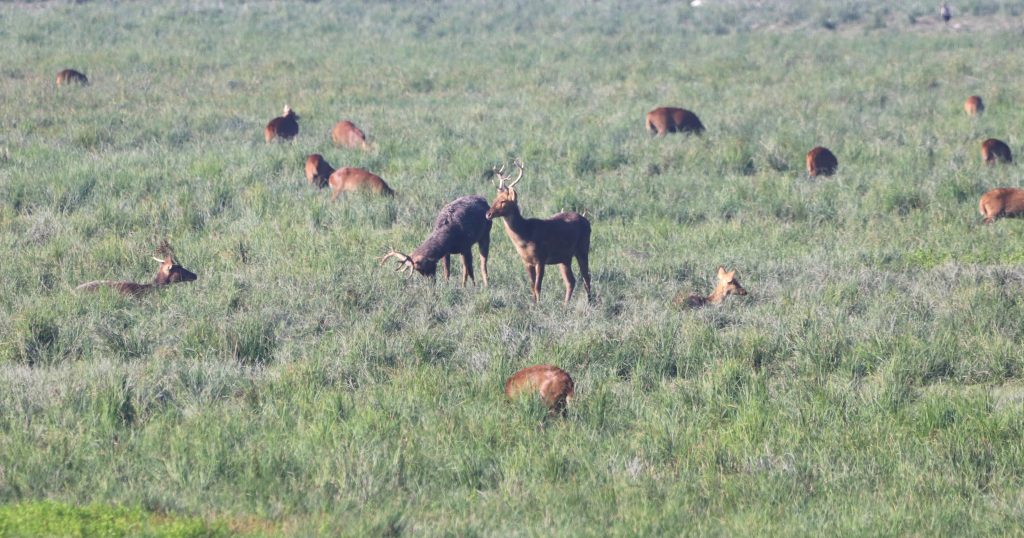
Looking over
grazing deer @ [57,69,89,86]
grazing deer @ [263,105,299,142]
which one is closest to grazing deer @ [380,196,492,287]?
grazing deer @ [263,105,299,142]

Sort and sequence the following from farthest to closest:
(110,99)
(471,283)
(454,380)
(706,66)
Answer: (706,66), (110,99), (471,283), (454,380)

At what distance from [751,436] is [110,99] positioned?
16.8 m

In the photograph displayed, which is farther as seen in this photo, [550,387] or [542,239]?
[542,239]

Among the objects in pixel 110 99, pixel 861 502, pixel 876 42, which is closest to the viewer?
pixel 861 502

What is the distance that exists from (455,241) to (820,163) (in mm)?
6670

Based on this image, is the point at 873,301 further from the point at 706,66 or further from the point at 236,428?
the point at 706,66

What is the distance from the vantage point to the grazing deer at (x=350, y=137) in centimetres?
1756

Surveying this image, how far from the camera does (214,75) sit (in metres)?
25.1

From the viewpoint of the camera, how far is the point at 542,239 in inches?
426

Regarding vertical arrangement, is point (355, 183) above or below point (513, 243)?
above

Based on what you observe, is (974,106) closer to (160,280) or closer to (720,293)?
(720,293)

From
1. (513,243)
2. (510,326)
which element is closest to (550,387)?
(510,326)

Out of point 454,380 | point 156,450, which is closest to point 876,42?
point 454,380

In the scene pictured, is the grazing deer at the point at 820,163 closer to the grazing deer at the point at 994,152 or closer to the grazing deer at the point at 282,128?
the grazing deer at the point at 994,152
